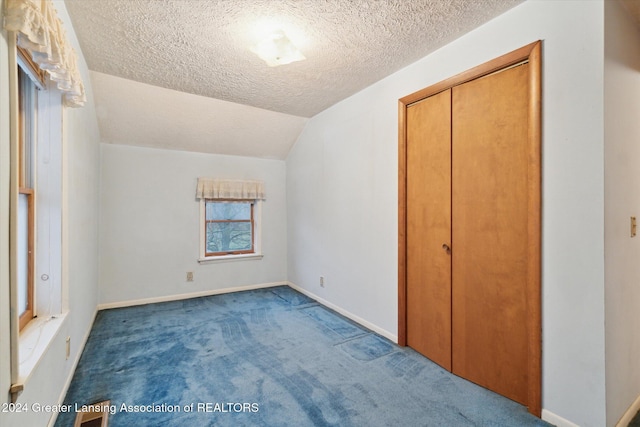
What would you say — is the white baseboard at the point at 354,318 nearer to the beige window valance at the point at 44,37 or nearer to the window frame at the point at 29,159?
the window frame at the point at 29,159

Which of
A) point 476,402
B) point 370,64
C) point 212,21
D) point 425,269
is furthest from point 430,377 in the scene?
point 212,21

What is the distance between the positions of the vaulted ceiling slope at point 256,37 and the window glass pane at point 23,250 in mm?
1257

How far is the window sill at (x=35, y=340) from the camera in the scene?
49.9 inches

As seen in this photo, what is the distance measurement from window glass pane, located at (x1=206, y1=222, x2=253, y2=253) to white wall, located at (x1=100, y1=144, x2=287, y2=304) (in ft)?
0.83

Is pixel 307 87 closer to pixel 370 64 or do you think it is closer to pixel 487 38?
pixel 370 64

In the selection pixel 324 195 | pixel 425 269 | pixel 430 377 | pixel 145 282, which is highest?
pixel 324 195

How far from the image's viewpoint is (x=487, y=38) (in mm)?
2018

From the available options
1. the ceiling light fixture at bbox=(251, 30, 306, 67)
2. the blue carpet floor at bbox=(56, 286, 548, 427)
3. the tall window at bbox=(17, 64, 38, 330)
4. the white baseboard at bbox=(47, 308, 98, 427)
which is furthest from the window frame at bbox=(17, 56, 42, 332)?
the ceiling light fixture at bbox=(251, 30, 306, 67)

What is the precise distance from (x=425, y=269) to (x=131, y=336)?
2844 mm

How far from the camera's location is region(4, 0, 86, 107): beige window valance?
105cm

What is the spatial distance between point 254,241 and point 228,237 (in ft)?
1.35

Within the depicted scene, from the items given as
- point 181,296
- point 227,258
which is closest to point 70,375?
point 181,296

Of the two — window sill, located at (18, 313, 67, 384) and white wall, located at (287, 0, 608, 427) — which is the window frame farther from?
white wall, located at (287, 0, 608, 427)

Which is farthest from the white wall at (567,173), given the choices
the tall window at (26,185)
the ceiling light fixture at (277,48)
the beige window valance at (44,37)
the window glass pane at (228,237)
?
the window glass pane at (228,237)
